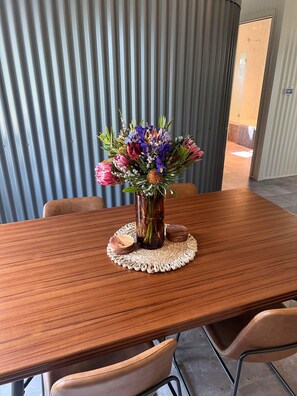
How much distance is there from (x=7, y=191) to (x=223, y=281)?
6.53 ft

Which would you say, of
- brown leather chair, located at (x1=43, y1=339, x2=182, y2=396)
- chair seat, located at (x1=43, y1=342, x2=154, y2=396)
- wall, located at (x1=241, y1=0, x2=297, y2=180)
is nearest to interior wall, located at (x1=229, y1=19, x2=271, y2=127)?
wall, located at (x1=241, y1=0, x2=297, y2=180)

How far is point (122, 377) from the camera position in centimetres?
74

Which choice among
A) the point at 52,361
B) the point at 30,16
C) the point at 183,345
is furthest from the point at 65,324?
the point at 30,16

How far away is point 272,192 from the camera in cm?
406

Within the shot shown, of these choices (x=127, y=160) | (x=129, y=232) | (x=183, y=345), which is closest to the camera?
(x=127, y=160)

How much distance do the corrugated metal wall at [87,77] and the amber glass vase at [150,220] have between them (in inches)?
57.2

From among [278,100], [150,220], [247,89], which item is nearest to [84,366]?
[150,220]

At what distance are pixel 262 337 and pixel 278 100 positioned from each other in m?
3.99

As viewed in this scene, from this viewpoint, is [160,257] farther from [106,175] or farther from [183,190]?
[183,190]

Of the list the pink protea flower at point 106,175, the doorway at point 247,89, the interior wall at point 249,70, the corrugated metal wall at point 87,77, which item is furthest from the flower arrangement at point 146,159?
the interior wall at point 249,70

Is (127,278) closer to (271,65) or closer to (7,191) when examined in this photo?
(7,191)

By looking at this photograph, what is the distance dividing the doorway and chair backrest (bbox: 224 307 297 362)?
474 cm

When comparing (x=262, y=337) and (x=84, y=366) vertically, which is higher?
(x=262, y=337)

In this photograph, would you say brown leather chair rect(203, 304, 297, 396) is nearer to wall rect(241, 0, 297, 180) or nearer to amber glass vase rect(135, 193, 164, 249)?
amber glass vase rect(135, 193, 164, 249)
